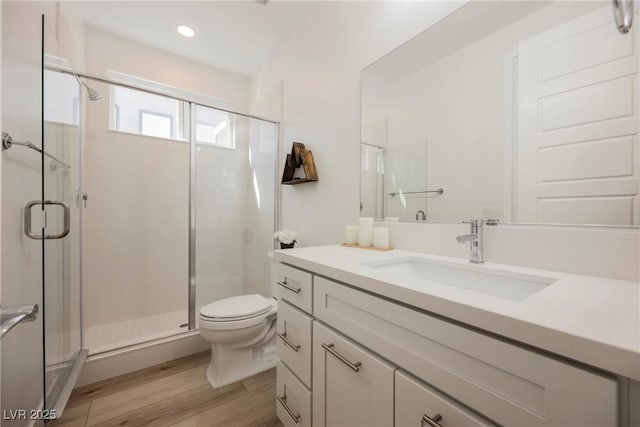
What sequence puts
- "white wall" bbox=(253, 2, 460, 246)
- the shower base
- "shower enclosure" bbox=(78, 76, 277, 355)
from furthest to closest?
"shower enclosure" bbox=(78, 76, 277, 355) < the shower base < "white wall" bbox=(253, 2, 460, 246)

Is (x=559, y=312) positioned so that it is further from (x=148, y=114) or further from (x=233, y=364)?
(x=148, y=114)

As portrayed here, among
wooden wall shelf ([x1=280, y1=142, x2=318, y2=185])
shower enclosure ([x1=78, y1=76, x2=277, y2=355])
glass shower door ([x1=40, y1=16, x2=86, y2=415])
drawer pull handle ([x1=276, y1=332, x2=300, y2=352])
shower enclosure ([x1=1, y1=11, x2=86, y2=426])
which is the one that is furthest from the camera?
shower enclosure ([x1=78, y1=76, x2=277, y2=355])

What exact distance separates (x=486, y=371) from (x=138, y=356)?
6.85 ft

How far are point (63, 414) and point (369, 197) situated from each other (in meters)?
2.00

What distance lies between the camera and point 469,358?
54 centimetres

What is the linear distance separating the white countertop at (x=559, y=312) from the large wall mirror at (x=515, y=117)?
0.28 m

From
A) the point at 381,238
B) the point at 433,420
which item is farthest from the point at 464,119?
the point at 433,420

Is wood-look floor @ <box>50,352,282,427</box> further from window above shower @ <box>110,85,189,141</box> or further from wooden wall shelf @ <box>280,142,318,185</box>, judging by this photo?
window above shower @ <box>110,85,189,141</box>

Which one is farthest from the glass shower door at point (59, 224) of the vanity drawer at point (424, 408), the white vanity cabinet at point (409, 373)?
the vanity drawer at point (424, 408)

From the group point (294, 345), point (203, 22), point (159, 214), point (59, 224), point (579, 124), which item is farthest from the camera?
point (159, 214)

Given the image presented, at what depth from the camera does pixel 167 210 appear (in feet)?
8.36

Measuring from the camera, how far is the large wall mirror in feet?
2.52

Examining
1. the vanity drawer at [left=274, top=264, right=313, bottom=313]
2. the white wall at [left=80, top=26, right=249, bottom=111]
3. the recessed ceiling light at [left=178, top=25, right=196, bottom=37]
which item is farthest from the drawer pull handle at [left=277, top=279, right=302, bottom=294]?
the recessed ceiling light at [left=178, top=25, right=196, bottom=37]

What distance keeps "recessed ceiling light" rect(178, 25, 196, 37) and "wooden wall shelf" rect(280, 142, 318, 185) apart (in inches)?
55.2
